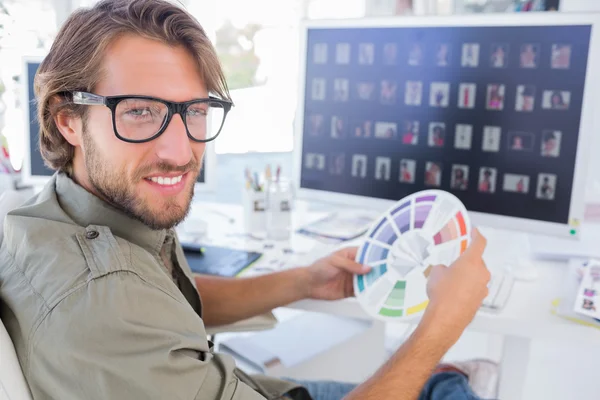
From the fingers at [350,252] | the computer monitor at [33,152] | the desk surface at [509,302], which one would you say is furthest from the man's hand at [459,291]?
the computer monitor at [33,152]

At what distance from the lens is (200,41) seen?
912 millimetres

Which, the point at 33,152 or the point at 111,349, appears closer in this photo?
the point at 111,349

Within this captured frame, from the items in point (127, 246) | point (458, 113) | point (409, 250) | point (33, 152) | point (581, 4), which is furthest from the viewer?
point (581, 4)

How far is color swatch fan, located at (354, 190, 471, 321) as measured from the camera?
1.07m

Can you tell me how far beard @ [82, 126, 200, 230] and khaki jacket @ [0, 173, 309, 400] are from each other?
5cm

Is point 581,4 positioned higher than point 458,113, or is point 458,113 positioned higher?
point 581,4

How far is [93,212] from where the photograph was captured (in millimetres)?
851

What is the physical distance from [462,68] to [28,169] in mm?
1301

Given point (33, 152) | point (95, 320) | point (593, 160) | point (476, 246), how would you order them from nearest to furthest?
point (95, 320), point (476, 246), point (33, 152), point (593, 160)

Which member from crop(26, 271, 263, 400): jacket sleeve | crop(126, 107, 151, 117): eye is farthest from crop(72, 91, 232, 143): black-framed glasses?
crop(26, 271, 263, 400): jacket sleeve

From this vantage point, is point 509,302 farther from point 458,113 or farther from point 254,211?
point 254,211

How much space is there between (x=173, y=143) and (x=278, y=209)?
732 mm

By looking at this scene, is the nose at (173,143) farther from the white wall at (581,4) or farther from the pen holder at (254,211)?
the white wall at (581,4)

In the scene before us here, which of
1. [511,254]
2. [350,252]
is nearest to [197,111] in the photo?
[350,252]
